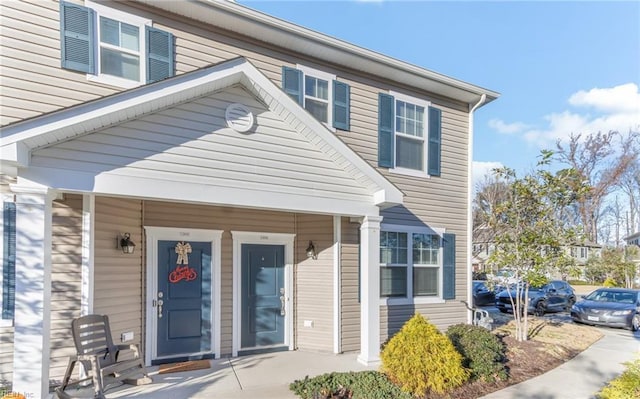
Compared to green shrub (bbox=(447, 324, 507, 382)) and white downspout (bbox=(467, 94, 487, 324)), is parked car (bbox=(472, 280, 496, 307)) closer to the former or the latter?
white downspout (bbox=(467, 94, 487, 324))

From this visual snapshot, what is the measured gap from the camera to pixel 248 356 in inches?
253

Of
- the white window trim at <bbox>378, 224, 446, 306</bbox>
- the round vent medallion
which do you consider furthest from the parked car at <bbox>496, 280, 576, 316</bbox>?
the round vent medallion

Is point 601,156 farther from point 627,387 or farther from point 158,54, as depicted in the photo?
point 158,54

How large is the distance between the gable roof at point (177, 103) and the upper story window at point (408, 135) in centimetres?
202

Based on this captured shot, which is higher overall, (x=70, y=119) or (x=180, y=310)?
(x=70, y=119)

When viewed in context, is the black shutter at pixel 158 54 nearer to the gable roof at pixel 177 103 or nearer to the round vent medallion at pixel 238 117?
the gable roof at pixel 177 103

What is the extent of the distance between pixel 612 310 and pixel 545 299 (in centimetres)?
283

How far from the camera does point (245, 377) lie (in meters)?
5.38

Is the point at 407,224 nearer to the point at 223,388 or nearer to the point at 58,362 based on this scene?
the point at 223,388

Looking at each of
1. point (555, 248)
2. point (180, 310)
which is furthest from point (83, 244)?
point (555, 248)

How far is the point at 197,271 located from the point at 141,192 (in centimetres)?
231

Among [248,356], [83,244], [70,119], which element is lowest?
[248,356]

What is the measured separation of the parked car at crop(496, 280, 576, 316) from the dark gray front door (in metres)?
10.5

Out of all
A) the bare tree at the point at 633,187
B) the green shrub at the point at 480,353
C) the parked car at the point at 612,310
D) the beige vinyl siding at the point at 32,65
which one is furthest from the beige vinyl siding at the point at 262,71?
the bare tree at the point at 633,187
